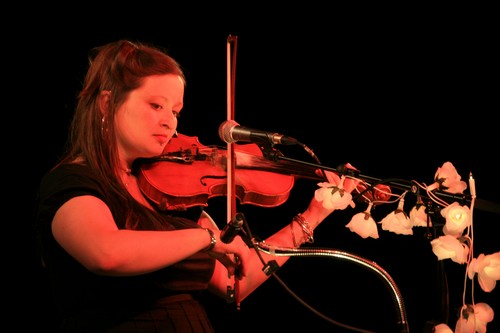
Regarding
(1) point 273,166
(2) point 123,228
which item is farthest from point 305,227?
(2) point 123,228

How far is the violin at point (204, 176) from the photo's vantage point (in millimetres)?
1876

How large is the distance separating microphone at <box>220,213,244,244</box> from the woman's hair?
1.25 ft

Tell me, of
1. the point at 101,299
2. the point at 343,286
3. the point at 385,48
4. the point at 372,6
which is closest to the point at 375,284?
the point at 343,286

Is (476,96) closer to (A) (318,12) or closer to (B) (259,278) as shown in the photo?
(A) (318,12)

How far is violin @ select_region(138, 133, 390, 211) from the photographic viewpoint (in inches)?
73.8

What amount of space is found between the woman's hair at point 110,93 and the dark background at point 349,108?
2.02 ft

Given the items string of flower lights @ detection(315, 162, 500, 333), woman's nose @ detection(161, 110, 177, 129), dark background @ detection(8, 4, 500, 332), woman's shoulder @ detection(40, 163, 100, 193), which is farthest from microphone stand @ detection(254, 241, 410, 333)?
dark background @ detection(8, 4, 500, 332)

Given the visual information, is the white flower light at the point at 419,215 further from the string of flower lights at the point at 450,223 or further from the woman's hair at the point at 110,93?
the woman's hair at the point at 110,93

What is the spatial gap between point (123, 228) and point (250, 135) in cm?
41

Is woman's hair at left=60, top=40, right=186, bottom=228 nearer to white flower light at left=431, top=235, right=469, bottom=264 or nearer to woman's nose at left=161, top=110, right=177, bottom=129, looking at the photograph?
woman's nose at left=161, top=110, right=177, bottom=129

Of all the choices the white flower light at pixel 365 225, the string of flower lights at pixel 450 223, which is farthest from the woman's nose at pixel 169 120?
the white flower light at pixel 365 225

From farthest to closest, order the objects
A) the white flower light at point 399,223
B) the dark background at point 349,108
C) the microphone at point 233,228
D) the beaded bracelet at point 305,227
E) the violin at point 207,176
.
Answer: the dark background at point 349,108
the beaded bracelet at point 305,227
the violin at point 207,176
the white flower light at point 399,223
the microphone at point 233,228

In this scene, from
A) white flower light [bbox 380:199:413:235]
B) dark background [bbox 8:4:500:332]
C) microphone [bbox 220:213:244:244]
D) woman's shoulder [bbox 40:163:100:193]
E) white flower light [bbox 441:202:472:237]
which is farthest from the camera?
dark background [bbox 8:4:500:332]

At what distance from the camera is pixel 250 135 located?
1.59 meters
